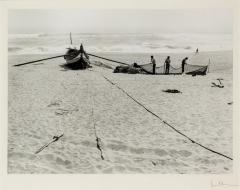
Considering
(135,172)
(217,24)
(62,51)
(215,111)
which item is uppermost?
(217,24)

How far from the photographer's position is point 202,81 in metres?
1.92

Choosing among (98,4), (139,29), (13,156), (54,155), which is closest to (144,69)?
(139,29)

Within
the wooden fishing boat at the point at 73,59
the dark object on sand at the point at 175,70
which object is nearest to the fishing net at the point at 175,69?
the dark object on sand at the point at 175,70

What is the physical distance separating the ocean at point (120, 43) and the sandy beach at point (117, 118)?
34 millimetres

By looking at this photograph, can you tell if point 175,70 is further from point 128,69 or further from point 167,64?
point 128,69

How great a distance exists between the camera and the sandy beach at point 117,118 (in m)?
1.80

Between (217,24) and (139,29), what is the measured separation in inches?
15.3

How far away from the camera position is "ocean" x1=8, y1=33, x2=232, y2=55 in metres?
1.87

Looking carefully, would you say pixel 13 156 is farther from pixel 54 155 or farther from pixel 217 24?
pixel 217 24

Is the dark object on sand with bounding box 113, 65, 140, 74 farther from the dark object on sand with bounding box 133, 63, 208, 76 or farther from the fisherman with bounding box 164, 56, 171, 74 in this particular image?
the fisherman with bounding box 164, 56, 171, 74

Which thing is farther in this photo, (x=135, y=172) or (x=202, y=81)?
(x=202, y=81)

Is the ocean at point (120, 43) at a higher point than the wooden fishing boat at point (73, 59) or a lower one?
higher

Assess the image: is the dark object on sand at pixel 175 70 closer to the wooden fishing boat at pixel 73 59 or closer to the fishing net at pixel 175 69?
the fishing net at pixel 175 69

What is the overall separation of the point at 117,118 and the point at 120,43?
374mm
